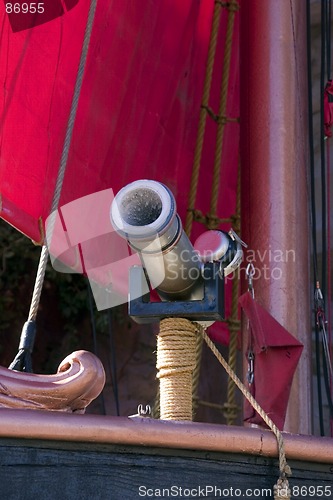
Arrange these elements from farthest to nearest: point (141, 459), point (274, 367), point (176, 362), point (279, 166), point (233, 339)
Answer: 1. point (233, 339)
2. point (279, 166)
3. point (274, 367)
4. point (176, 362)
5. point (141, 459)

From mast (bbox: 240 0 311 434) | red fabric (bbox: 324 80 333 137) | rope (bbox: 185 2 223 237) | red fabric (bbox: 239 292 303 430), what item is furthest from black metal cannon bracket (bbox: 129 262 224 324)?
red fabric (bbox: 324 80 333 137)

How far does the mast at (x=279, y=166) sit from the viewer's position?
2.48m

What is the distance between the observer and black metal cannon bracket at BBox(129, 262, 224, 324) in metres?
1.67

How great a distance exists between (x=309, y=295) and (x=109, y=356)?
209cm

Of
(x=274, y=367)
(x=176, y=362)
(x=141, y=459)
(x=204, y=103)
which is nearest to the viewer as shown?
(x=141, y=459)

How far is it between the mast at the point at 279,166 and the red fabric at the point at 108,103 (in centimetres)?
25

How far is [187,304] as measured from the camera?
1.68 m

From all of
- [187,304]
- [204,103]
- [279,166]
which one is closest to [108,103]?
[204,103]

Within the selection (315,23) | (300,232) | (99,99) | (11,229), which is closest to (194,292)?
(300,232)

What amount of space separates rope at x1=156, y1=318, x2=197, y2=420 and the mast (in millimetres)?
755

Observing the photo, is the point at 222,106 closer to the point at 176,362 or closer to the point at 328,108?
the point at 328,108

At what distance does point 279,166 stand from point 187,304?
0.96 m

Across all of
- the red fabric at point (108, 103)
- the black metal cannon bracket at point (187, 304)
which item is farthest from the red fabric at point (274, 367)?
the red fabric at point (108, 103)

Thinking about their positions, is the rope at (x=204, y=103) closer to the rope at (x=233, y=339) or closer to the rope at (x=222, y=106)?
the rope at (x=222, y=106)
